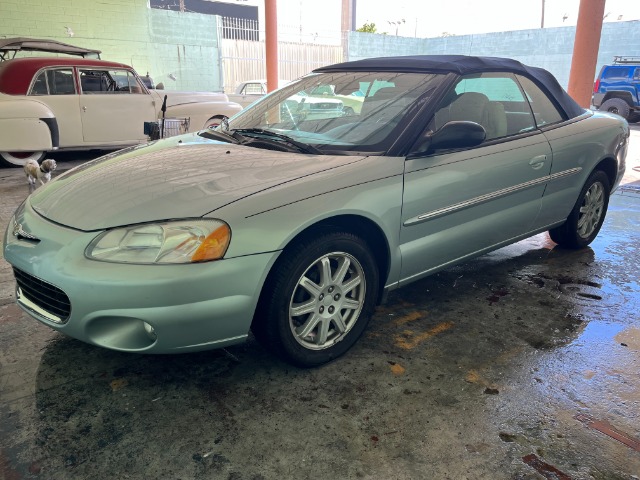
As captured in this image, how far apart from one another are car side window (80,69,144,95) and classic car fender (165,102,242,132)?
25.0 inches

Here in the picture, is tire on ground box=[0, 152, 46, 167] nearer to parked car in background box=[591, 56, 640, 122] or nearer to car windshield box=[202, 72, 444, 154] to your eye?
car windshield box=[202, 72, 444, 154]

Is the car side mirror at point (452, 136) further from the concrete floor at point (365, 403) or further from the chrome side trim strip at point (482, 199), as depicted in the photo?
the concrete floor at point (365, 403)

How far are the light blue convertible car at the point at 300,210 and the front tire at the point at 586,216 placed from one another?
0.41 m

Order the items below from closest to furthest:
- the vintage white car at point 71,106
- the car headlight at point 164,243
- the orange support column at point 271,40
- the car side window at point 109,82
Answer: the car headlight at point 164,243, the vintage white car at point 71,106, the car side window at point 109,82, the orange support column at point 271,40

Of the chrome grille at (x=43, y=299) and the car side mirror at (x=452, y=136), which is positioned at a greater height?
the car side mirror at (x=452, y=136)

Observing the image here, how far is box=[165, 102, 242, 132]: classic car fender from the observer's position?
8992 mm

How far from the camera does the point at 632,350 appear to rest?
281cm

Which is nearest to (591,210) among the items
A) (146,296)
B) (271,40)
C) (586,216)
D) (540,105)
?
(586,216)

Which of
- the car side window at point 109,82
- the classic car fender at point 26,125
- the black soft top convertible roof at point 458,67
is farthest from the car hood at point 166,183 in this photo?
the car side window at point 109,82

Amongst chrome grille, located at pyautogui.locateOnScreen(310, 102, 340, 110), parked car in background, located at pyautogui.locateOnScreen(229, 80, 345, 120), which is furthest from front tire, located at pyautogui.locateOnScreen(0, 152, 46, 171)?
chrome grille, located at pyautogui.locateOnScreen(310, 102, 340, 110)

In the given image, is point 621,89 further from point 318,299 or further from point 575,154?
point 318,299

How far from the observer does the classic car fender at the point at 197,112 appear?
8992 mm

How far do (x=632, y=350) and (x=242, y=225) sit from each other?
2226 millimetres

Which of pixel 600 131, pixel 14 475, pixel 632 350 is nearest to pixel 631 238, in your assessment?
pixel 600 131
